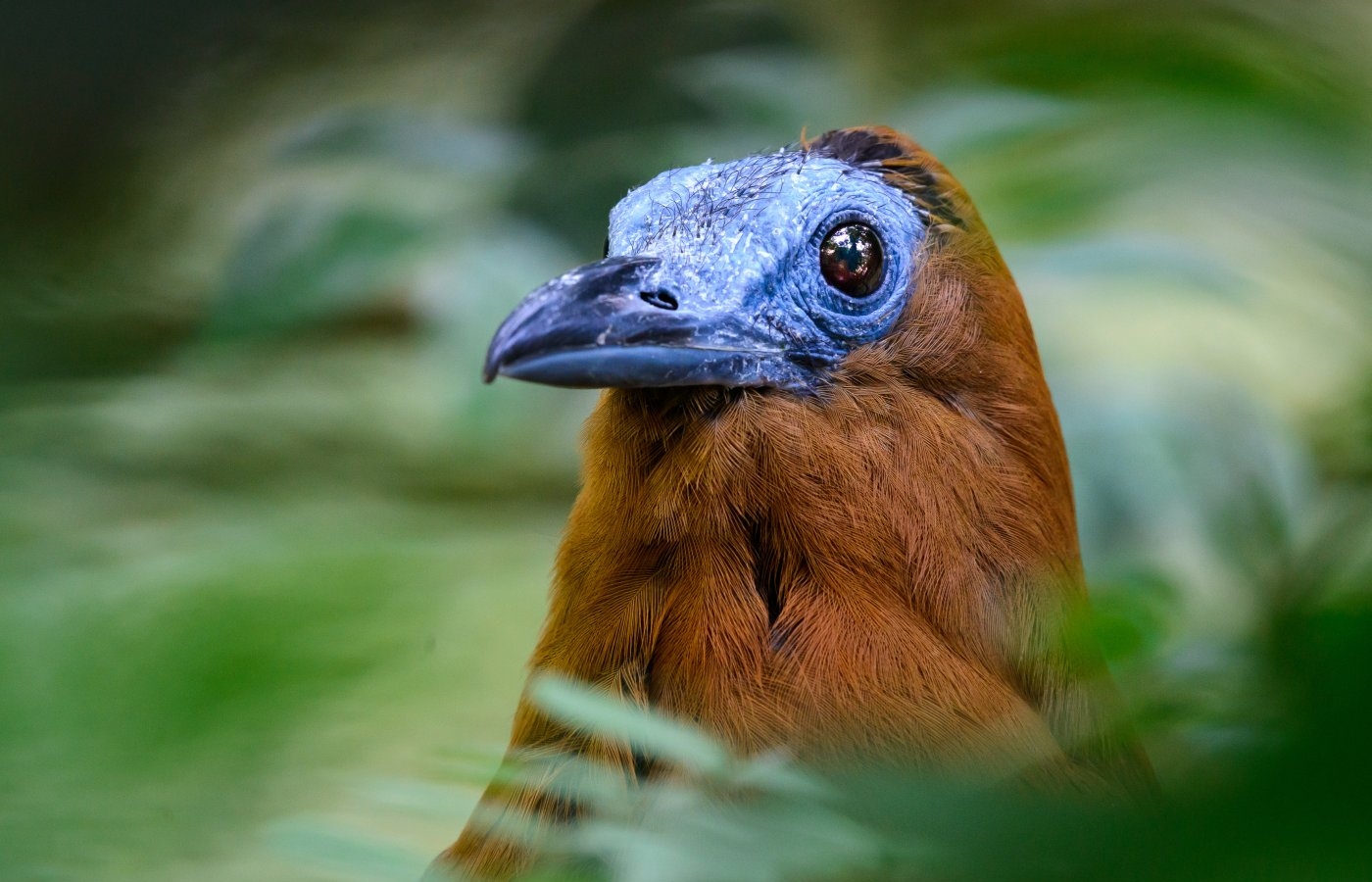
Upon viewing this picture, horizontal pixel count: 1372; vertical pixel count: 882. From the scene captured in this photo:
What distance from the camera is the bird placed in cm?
196

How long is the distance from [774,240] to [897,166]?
351 mm

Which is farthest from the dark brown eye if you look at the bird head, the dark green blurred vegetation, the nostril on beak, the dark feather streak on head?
the dark green blurred vegetation

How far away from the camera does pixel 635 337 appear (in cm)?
202

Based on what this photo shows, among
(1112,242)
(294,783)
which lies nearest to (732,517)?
(294,783)

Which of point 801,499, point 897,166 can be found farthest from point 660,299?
point 897,166

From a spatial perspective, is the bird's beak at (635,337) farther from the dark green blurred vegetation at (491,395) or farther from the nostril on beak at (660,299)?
the dark green blurred vegetation at (491,395)

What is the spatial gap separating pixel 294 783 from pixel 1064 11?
4.76 ft

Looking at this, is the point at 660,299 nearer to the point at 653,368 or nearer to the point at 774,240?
the point at 653,368

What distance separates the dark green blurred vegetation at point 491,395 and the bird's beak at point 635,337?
0.42 m

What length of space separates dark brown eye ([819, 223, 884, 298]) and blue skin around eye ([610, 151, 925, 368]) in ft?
0.04

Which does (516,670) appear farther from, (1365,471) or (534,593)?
(1365,471)

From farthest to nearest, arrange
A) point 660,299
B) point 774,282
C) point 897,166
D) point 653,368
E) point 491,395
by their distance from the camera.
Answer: point 491,395 → point 897,166 → point 774,282 → point 660,299 → point 653,368

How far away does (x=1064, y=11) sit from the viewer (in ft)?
6.02

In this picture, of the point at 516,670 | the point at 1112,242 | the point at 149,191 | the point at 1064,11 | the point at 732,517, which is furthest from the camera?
the point at 149,191
